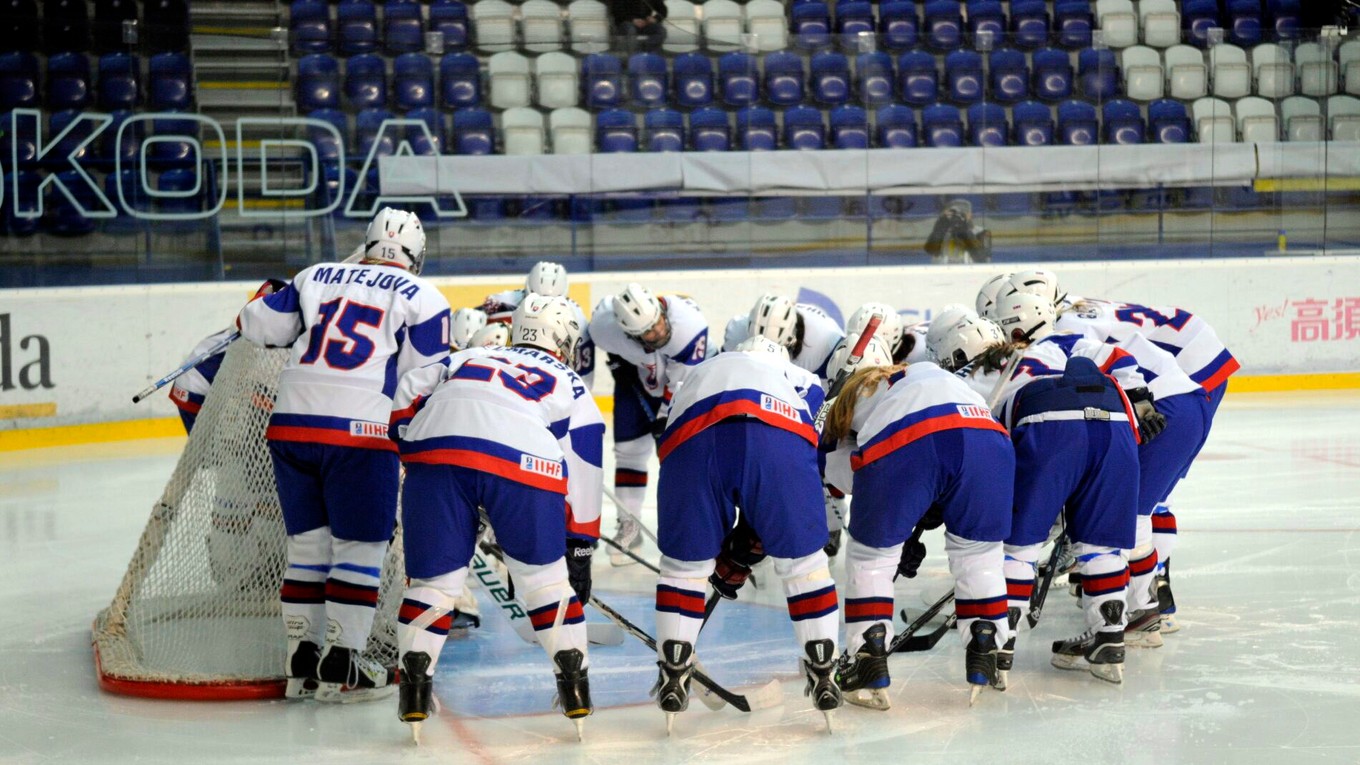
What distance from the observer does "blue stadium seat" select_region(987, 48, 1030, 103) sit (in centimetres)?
1042

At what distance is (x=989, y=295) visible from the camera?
4531 millimetres

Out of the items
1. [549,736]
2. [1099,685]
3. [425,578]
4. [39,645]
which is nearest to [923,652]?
[1099,685]

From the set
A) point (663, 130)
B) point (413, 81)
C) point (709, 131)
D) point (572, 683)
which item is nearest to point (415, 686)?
point (572, 683)

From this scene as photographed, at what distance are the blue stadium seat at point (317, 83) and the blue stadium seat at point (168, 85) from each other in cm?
66

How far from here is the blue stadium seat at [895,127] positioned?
402 inches

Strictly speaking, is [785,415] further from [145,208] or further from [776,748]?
[145,208]

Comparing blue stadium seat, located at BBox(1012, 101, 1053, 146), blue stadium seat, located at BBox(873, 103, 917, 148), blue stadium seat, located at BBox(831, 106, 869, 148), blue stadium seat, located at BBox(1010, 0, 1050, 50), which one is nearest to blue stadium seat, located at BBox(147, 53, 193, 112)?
blue stadium seat, located at BBox(831, 106, 869, 148)

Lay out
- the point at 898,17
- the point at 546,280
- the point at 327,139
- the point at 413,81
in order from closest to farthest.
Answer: the point at 546,280 < the point at 327,139 < the point at 413,81 < the point at 898,17

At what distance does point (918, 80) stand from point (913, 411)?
701 cm

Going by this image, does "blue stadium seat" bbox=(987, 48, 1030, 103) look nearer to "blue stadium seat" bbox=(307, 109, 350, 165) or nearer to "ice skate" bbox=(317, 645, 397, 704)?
"blue stadium seat" bbox=(307, 109, 350, 165)

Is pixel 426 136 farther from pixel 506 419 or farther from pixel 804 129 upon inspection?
→ pixel 506 419

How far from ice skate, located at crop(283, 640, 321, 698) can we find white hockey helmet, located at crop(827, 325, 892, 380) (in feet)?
5.30

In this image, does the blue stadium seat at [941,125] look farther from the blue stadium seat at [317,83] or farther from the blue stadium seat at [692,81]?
the blue stadium seat at [317,83]

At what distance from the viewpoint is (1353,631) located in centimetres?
452
